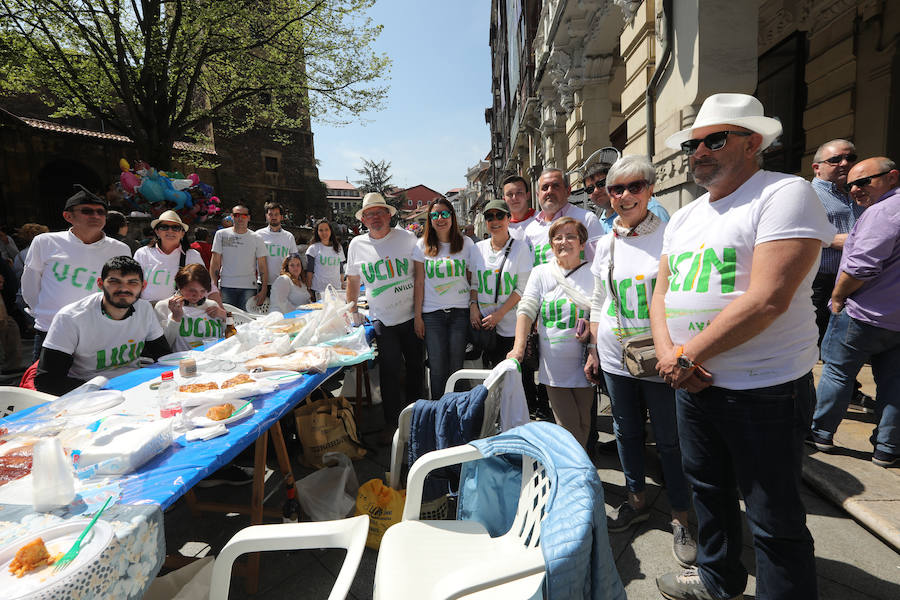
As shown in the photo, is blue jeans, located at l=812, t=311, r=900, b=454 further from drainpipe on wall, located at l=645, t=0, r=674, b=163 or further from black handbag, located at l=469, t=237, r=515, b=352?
drainpipe on wall, located at l=645, t=0, r=674, b=163

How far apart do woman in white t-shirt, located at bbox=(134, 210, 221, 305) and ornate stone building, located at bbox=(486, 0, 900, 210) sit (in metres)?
5.42

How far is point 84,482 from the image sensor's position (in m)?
1.48

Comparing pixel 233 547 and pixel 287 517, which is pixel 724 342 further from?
pixel 287 517

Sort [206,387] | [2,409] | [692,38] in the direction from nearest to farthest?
[206,387] < [2,409] < [692,38]

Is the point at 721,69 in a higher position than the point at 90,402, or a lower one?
higher

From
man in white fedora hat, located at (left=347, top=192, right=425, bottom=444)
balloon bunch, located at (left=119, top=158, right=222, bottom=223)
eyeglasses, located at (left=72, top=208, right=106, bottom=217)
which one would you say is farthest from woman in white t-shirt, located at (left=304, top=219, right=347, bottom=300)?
balloon bunch, located at (left=119, top=158, right=222, bottom=223)

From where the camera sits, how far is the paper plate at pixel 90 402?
6.76 feet

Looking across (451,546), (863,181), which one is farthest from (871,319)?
(451,546)

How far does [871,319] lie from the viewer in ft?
9.11

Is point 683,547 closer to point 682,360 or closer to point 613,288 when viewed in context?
point 682,360

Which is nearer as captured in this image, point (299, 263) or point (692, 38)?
point (692, 38)

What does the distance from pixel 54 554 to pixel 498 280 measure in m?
2.98

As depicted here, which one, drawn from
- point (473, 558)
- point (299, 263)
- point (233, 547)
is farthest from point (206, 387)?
point (299, 263)

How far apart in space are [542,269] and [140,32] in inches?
590
